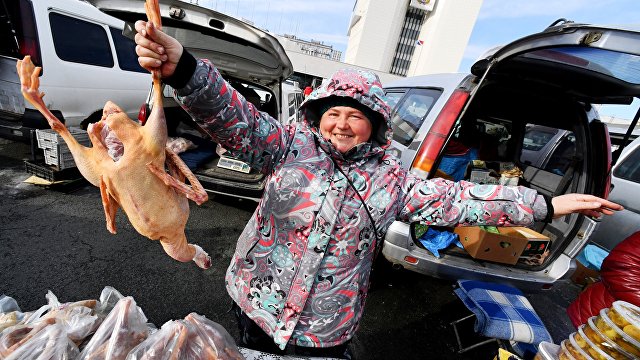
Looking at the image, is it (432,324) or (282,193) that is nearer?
(282,193)

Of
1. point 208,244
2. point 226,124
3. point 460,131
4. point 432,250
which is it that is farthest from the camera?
point 460,131

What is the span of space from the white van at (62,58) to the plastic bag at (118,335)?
4.18 m

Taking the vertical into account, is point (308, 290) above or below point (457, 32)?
below

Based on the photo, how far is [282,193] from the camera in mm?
1140

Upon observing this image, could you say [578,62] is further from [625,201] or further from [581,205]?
[625,201]

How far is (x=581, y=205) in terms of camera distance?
1257mm

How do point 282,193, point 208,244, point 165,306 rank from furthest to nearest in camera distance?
point 208,244 < point 165,306 < point 282,193

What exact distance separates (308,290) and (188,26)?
2.39 meters

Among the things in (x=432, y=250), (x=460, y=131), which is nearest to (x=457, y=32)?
(x=460, y=131)

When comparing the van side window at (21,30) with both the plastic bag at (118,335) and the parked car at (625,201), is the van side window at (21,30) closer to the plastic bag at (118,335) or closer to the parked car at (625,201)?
the plastic bag at (118,335)

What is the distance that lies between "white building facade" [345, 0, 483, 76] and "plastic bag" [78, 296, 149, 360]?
169 feet

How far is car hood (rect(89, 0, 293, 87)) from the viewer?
1.82 metres

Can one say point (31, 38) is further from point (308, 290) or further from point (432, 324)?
point (432, 324)

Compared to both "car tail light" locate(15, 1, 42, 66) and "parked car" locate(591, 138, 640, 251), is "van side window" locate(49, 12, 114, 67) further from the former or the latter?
"parked car" locate(591, 138, 640, 251)
